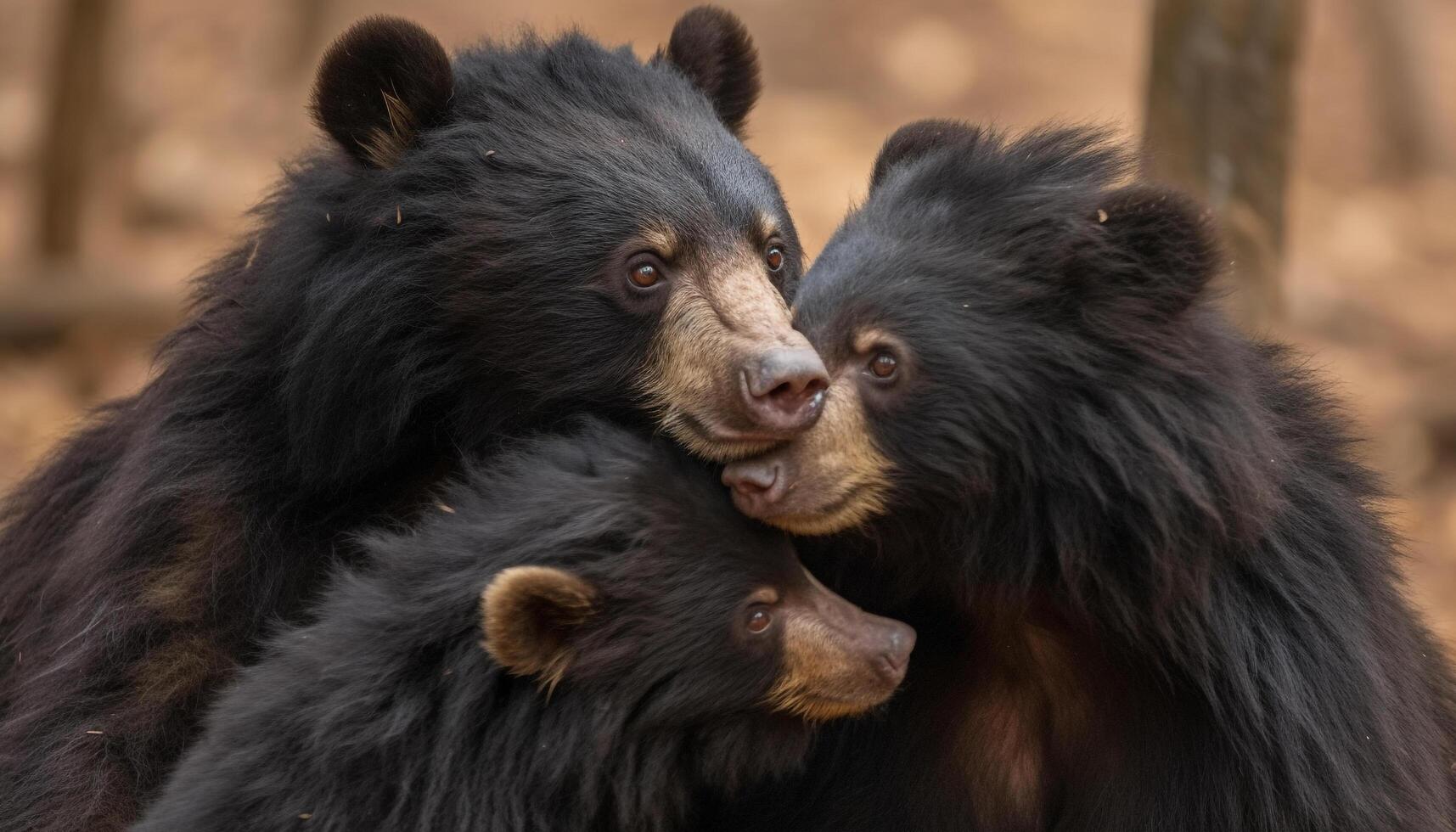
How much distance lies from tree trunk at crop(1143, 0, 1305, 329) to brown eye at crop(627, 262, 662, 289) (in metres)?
2.33

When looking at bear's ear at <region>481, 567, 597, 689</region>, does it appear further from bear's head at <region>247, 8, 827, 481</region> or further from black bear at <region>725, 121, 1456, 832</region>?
bear's head at <region>247, 8, 827, 481</region>

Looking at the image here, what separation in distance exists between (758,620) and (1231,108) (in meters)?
3.52

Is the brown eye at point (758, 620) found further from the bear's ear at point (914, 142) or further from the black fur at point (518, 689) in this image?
the bear's ear at point (914, 142)

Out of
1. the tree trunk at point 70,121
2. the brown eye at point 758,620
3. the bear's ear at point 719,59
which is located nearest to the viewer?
the brown eye at point 758,620

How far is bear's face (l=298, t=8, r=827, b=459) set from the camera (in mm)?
5168

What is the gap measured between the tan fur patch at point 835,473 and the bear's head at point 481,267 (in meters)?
0.54

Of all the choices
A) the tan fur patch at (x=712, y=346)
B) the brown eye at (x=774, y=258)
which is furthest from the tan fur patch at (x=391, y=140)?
the brown eye at (x=774, y=258)

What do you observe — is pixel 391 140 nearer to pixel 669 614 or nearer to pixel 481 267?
pixel 481 267

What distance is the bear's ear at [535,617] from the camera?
4.07 meters

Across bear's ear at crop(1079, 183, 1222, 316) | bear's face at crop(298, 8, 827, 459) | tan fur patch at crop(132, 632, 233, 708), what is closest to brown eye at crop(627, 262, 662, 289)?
bear's face at crop(298, 8, 827, 459)

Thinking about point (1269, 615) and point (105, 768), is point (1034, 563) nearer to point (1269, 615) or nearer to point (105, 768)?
point (1269, 615)

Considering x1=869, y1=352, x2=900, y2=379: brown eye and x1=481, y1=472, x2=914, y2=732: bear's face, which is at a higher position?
x1=869, y1=352, x2=900, y2=379: brown eye

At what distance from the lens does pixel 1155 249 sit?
4.47m

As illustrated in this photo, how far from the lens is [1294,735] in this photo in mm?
4500
